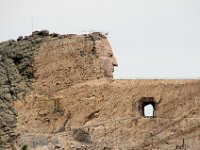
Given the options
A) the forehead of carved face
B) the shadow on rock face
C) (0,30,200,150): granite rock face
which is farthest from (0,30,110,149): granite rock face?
the shadow on rock face

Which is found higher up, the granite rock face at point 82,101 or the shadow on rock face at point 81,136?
the granite rock face at point 82,101

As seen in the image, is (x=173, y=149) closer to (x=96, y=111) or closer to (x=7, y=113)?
(x=96, y=111)

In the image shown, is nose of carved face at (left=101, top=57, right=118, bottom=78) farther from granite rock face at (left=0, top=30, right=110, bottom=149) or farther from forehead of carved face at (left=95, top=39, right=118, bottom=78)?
granite rock face at (left=0, top=30, right=110, bottom=149)

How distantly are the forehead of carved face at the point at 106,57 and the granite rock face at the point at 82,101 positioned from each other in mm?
58

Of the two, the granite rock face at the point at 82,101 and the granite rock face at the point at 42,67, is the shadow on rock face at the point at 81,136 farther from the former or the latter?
the granite rock face at the point at 42,67

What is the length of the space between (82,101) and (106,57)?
315 cm

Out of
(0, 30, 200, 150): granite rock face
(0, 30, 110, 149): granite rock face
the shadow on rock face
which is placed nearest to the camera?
(0, 30, 200, 150): granite rock face

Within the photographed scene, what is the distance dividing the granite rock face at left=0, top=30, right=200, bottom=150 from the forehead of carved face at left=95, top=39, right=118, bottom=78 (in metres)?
0.06

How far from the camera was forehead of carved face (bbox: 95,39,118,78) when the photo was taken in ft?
205

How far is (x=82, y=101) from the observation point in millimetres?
61500

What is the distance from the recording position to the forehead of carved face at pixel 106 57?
62450 mm

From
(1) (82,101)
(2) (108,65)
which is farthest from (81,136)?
(2) (108,65)

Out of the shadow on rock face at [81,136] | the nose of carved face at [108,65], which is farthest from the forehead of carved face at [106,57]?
the shadow on rock face at [81,136]

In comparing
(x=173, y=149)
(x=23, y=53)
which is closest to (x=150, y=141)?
(x=173, y=149)
